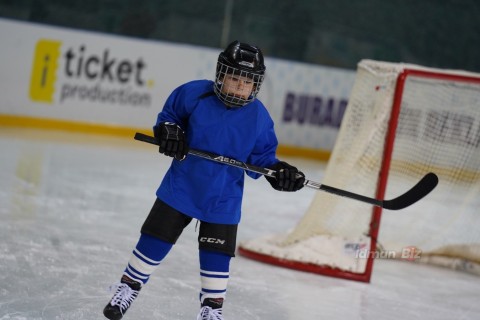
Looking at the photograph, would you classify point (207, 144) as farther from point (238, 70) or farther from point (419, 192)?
point (419, 192)

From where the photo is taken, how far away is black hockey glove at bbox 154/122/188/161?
230 centimetres

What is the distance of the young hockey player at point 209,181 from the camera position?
241 cm

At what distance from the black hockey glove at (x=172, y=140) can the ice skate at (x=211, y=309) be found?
1.46ft

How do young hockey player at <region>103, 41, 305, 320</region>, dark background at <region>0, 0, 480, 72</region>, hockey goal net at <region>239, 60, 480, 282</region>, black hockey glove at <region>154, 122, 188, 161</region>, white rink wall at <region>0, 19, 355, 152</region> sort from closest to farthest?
1. black hockey glove at <region>154, 122, 188, 161</region>
2. young hockey player at <region>103, 41, 305, 320</region>
3. hockey goal net at <region>239, 60, 480, 282</region>
4. white rink wall at <region>0, 19, 355, 152</region>
5. dark background at <region>0, 0, 480, 72</region>

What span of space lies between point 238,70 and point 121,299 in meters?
0.75

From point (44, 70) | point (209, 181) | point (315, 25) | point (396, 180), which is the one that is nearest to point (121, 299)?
point (209, 181)

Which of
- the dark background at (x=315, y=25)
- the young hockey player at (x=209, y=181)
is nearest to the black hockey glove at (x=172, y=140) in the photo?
the young hockey player at (x=209, y=181)

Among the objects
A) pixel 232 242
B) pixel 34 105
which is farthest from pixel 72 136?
pixel 232 242

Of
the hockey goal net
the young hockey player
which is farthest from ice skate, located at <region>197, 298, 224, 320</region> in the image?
the hockey goal net

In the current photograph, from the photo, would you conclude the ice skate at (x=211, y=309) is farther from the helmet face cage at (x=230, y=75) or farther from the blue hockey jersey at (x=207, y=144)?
the helmet face cage at (x=230, y=75)

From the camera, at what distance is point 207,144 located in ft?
7.95

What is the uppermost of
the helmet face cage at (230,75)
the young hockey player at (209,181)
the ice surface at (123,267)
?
the helmet face cage at (230,75)

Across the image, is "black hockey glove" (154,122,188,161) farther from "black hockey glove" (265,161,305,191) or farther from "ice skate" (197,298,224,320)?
"ice skate" (197,298,224,320)

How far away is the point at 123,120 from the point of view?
7809 mm
